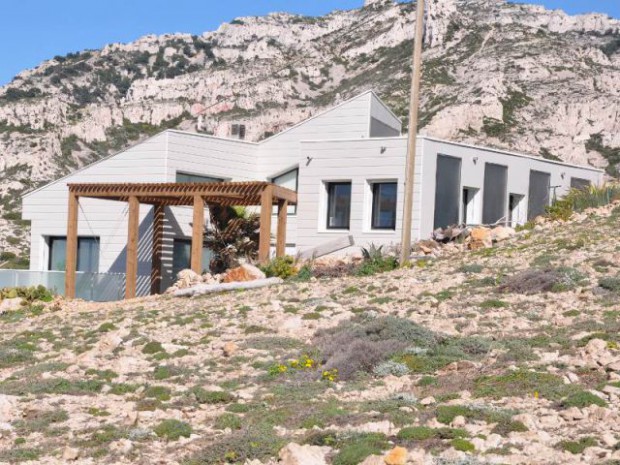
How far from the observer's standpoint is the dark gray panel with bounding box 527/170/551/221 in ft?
98.2

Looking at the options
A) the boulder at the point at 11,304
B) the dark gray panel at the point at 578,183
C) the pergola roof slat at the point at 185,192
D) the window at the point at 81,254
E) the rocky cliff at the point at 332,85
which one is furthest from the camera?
the rocky cliff at the point at 332,85

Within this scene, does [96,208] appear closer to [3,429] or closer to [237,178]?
[237,178]

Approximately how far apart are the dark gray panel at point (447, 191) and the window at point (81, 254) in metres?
11.3

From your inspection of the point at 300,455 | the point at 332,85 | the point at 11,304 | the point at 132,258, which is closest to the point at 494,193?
the point at 132,258

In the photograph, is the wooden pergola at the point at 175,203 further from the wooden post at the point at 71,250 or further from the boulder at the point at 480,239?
the boulder at the point at 480,239

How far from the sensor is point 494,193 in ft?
94.4

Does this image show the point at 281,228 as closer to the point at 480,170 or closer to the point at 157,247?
the point at 157,247

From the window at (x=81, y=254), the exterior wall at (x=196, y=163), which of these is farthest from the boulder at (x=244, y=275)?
the window at (x=81, y=254)

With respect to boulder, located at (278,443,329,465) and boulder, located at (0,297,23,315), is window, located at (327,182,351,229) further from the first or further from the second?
boulder, located at (278,443,329,465)

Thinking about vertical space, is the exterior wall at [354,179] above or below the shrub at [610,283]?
above

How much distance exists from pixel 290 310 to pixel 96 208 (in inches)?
594

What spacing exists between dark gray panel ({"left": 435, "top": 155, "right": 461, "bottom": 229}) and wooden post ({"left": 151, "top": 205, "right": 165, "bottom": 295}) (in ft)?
28.0

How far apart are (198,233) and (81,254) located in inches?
294

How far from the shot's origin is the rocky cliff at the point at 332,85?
271ft
